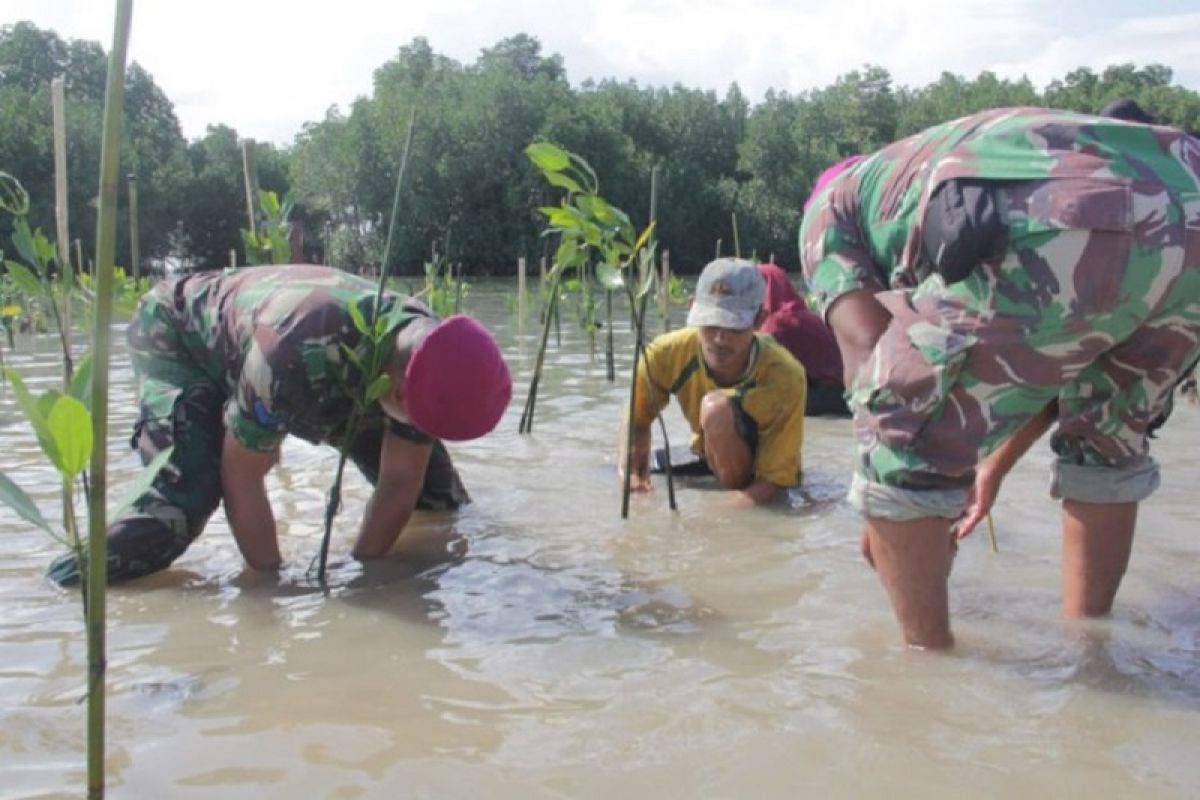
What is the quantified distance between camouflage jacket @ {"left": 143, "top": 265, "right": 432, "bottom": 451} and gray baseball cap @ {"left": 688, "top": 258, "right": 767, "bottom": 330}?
42.6 inches

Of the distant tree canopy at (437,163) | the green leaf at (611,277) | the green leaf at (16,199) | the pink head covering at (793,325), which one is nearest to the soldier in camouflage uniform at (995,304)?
the green leaf at (611,277)

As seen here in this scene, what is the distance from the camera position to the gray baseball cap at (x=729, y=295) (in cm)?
365

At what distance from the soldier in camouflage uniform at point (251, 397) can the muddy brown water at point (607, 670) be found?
0.45 ft

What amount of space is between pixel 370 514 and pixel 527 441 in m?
2.08

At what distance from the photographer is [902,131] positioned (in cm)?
5256

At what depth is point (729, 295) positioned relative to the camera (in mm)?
3664

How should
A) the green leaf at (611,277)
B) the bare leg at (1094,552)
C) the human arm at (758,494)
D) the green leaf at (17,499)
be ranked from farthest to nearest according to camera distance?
the human arm at (758,494) < the green leaf at (611,277) < the bare leg at (1094,552) < the green leaf at (17,499)

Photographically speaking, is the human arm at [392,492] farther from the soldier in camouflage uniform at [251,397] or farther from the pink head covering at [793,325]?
the pink head covering at [793,325]

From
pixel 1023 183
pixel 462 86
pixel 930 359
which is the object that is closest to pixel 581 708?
pixel 930 359

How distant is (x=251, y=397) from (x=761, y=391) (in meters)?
1.93

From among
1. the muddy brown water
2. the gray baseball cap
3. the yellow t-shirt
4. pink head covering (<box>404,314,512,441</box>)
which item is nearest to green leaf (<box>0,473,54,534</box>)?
the muddy brown water

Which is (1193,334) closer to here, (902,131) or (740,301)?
(740,301)

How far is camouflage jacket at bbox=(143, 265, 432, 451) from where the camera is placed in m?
2.75

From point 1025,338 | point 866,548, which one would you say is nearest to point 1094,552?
point 866,548
